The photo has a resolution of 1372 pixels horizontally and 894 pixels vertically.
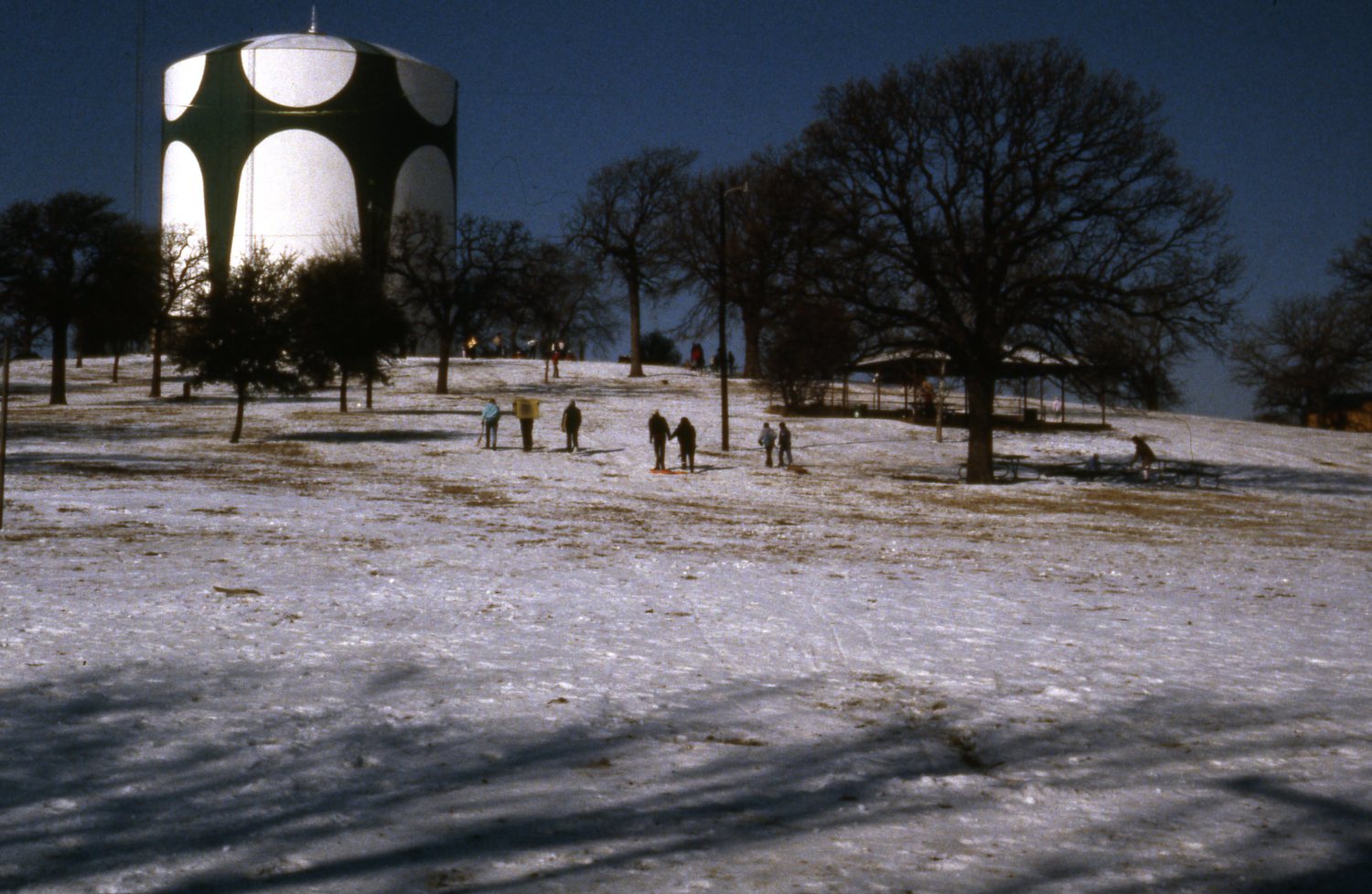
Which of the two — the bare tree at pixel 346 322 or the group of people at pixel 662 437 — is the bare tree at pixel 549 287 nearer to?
the bare tree at pixel 346 322

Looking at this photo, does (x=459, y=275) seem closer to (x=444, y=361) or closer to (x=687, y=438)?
(x=444, y=361)

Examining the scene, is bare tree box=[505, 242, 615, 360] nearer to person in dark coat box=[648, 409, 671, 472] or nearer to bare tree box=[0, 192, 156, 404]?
bare tree box=[0, 192, 156, 404]

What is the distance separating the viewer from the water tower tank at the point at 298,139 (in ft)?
253

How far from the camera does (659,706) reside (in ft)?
25.0

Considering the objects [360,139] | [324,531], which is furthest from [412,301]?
[324,531]

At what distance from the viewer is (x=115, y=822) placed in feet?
17.8

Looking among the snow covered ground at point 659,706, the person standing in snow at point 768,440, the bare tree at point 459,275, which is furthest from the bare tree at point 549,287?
the snow covered ground at point 659,706

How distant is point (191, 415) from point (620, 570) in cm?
3154

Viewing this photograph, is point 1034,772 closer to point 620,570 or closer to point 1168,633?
point 1168,633

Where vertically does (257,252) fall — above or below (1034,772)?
above

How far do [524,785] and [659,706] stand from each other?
5.24 feet

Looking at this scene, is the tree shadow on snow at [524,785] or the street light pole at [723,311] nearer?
the tree shadow on snow at [524,785]

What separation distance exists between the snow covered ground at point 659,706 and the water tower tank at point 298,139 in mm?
61843

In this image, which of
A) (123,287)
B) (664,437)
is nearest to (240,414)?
(664,437)
